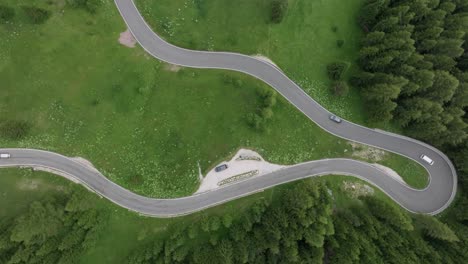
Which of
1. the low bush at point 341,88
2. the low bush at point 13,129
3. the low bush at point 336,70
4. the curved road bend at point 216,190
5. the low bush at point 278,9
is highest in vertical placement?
the low bush at point 278,9

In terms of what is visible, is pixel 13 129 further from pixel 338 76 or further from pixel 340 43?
pixel 340 43

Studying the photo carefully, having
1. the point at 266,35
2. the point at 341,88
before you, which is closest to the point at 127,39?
the point at 266,35

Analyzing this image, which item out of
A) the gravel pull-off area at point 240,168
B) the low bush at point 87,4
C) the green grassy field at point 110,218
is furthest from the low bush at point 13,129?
the gravel pull-off area at point 240,168

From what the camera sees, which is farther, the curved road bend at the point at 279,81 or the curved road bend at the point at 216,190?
the curved road bend at the point at 279,81

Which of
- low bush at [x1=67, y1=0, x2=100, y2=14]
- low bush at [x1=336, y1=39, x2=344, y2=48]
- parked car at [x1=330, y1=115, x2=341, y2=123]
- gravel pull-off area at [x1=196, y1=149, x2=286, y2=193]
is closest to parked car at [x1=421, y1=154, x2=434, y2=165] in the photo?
parked car at [x1=330, y1=115, x2=341, y2=123]

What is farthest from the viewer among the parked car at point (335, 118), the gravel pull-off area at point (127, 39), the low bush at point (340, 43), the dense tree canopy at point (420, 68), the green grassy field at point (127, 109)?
the low bush at point (340, 43)

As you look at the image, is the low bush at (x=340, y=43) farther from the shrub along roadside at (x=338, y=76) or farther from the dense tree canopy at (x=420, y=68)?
the shrub along roadside at (x=338, y=76)
